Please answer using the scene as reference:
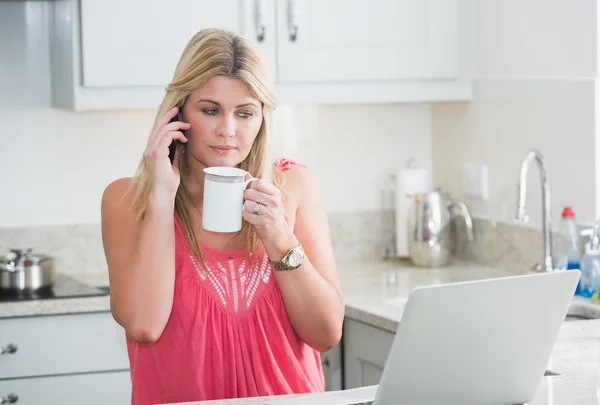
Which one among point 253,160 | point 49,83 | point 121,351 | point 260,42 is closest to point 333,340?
point 253,160

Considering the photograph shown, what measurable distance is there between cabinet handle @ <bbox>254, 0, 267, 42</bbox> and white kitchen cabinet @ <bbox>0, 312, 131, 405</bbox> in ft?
2.98

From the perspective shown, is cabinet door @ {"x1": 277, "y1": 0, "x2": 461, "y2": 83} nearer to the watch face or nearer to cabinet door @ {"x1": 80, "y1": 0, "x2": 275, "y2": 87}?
cabinet door @ {"x1": 80, "y1": 0, "x2": 275, "y2": 87}

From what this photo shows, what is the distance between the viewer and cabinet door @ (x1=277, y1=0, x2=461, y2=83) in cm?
311

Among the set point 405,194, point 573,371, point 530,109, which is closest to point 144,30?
point 405,194

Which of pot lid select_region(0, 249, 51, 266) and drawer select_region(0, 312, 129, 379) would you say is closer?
drawer select_region(0, 312, 129, 379)

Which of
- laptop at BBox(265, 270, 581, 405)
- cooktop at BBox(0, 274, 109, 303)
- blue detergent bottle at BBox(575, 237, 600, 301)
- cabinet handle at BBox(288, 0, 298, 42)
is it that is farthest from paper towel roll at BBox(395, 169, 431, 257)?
laptop at BBox(265, 270, 581, 405)

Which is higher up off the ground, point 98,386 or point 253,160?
point 253,160

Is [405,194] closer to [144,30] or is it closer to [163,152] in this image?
[144,30]

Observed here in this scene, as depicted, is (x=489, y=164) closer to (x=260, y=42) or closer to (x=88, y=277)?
(x=260, y=42)

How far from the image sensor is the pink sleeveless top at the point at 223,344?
6.05ft

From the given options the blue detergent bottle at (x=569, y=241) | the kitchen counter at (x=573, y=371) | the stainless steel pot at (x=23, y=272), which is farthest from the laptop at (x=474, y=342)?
the stainless steel pot at (x=23, y=272)

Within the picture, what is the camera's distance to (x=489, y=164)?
3275 mm

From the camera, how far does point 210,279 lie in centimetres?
190

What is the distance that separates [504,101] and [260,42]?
755 mm
